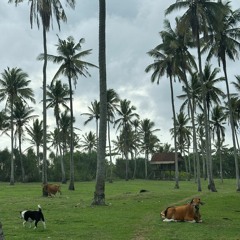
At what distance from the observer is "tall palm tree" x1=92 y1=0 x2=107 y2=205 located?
23.0 m

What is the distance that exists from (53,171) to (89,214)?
208ft

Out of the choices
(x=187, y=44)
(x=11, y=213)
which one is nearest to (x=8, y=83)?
(x=187, y=44)

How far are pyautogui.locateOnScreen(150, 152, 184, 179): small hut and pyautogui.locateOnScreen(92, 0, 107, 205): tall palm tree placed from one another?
2441 inches

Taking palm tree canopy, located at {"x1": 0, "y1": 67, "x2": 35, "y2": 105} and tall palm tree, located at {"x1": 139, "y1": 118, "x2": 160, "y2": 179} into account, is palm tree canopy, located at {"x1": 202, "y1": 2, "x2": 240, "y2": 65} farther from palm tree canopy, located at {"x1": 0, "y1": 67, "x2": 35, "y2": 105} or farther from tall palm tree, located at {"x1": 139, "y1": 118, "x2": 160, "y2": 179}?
tall palm tree, located at {"x1": 139, "y1": 118, "x2": 160, "y2": 179}

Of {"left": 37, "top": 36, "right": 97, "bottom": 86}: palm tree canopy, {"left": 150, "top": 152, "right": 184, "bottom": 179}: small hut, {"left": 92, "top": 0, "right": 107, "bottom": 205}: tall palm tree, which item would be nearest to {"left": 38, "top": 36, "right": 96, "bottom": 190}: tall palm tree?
{"left": 37, "top": 36, "right": 97, "bottom": 86}: palm tree canopy

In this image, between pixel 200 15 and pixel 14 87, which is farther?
pixel 14 87

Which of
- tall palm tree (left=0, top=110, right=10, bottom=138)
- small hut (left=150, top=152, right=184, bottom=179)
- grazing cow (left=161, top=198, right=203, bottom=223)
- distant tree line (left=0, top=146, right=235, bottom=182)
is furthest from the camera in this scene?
small hut (left=150, top=152, right=184, bottom=179)

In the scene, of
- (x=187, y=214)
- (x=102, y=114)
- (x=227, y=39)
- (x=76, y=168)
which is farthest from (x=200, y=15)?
(x=76, y=168)

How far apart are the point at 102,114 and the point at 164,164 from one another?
65.9 metres

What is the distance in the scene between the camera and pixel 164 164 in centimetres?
8781

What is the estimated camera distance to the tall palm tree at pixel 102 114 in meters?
23.0

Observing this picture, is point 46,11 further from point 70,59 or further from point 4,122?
point 4,122

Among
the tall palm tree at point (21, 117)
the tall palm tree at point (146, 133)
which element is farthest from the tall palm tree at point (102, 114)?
the tall palm tree at point (146, 133)

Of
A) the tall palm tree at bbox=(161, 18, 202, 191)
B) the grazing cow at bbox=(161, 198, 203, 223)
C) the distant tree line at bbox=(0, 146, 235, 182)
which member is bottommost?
the grazing cow at bbox=(161, 198, 203, 223)
